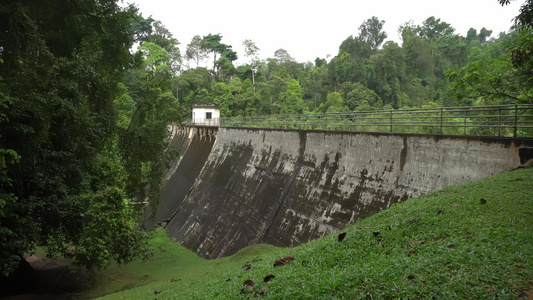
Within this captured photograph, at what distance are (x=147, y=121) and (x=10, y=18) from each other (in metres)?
5.91

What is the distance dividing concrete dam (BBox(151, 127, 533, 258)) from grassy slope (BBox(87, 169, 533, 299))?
6.15ft

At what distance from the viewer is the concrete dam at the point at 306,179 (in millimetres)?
9281

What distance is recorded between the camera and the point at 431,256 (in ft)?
14.2

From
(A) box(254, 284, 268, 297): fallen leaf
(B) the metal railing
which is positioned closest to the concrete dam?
(B) the metal railing

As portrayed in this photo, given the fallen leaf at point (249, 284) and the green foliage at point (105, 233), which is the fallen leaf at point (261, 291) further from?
the green foliage at point (105, 233)

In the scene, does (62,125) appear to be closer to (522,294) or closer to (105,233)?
(105,233)

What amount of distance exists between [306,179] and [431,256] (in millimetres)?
10195

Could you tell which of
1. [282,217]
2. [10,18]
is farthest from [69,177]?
[282,217]

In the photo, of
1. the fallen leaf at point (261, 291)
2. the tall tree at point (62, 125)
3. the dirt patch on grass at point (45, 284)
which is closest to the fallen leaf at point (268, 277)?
the fallen leaf at point (261, 291)

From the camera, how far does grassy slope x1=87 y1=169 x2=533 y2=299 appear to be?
11.7 ft

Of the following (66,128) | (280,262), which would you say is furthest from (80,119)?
(280,262)

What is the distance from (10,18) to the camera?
709cm

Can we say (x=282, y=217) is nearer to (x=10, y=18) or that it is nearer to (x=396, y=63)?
(x=10, y=18)

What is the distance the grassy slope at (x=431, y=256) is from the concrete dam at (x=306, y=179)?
187cm
